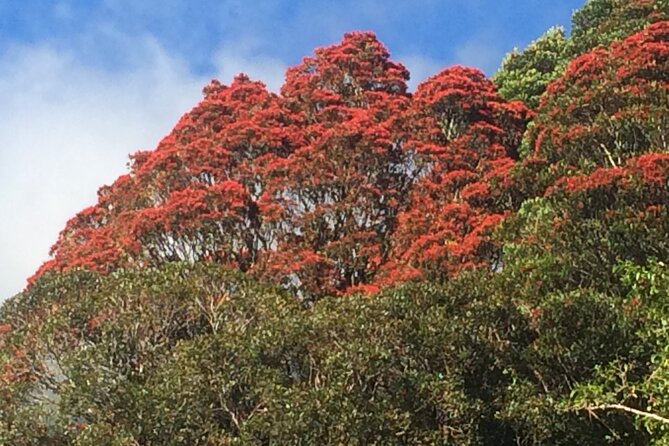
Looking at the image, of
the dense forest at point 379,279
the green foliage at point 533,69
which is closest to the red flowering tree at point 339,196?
the dense forest at point 379,279

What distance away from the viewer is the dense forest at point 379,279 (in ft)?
42.0

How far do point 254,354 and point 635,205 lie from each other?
24.0 feet

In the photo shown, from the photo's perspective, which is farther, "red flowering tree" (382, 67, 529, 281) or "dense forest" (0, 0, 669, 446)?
"red flowering tree" (382, 67, 529, 281)

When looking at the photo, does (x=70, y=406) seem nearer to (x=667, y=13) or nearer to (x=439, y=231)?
(x=439, y=231)

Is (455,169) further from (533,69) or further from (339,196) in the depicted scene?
(533,69)

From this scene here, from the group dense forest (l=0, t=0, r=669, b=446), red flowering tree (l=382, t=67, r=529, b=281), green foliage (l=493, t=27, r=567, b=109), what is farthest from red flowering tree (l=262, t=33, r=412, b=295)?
green foliage (l=493, t=27, r=567, b=109)

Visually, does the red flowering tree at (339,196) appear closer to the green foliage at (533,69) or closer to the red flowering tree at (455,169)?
the red flowering tree at (455,169)

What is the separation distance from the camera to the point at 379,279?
19375 mm

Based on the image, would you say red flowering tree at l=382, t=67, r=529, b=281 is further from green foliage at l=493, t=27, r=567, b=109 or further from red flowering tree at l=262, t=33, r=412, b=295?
green foliage at l=493, t=27, r=567, b=109

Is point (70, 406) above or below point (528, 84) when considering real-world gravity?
below

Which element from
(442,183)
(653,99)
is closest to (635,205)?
(653,99)

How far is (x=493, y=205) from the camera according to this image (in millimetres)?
19547

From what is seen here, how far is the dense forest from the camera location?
1281cm

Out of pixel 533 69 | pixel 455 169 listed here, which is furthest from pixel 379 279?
pixel 533 69
